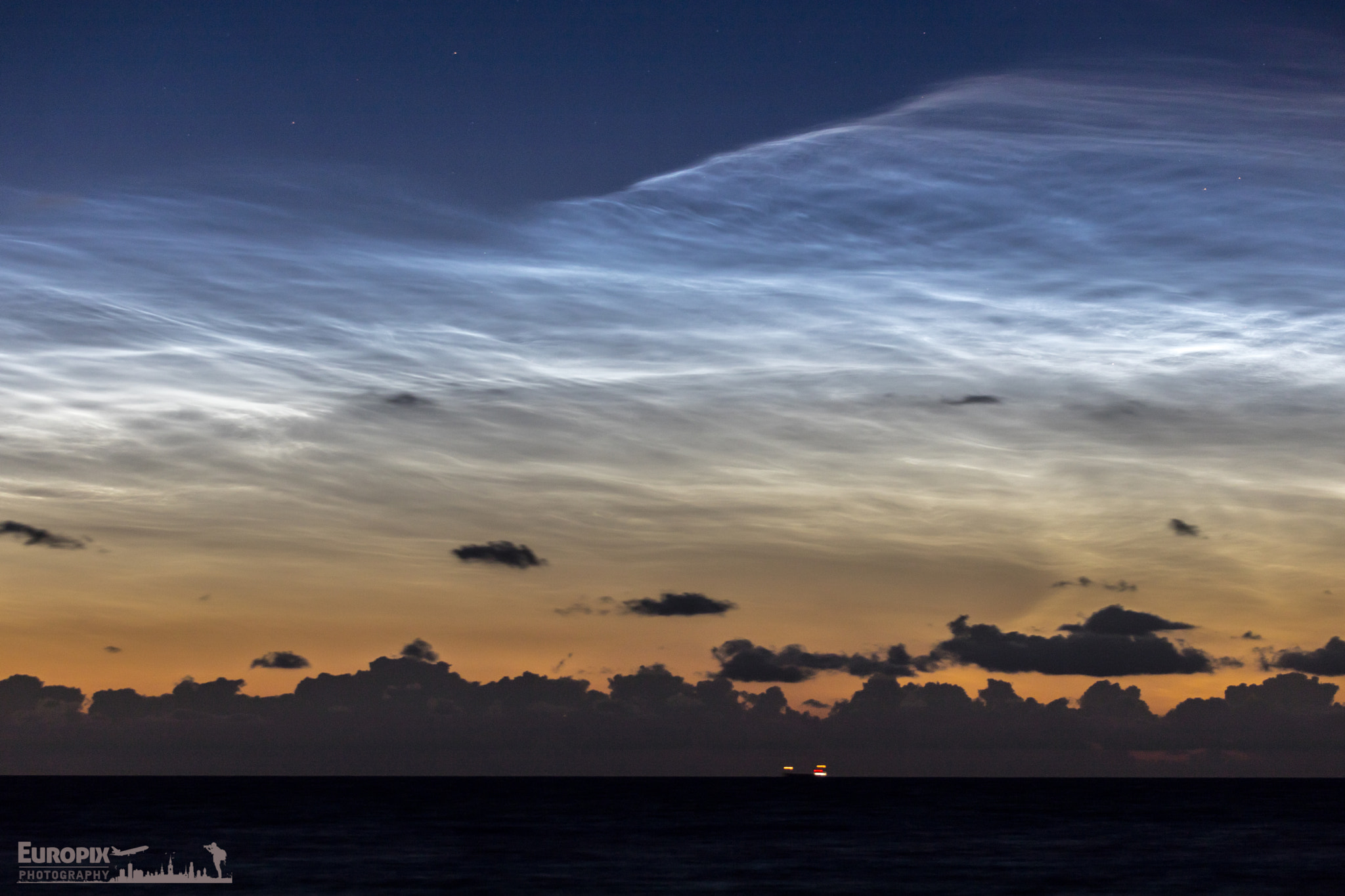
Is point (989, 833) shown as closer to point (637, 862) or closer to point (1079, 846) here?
point (1079, 846)

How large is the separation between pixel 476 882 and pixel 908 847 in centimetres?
6217

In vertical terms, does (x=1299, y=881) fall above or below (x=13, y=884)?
below

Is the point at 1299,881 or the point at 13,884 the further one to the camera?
the point at 1299,881

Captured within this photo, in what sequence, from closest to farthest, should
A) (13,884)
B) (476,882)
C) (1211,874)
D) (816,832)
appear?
(13,884), (476,882), (1211,874), (816,832)

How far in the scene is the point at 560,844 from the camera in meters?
151

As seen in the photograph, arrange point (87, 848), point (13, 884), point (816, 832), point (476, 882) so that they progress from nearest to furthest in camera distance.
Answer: point (13, 884), point (476, 882), point (87, 848), point (816, 832)

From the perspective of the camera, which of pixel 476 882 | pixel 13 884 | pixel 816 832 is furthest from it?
pixel 816 832

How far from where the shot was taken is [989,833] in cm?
17388

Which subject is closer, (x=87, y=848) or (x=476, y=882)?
(x=476, y=882)

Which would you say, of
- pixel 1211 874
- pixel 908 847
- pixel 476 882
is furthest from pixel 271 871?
pixel 1211 874

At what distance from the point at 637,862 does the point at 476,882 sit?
2307 centimetres

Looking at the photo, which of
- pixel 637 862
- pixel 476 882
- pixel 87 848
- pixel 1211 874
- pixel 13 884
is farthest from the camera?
pixel 87 848

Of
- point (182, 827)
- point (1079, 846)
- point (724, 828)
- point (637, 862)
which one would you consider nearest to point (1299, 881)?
point (1079, 846)

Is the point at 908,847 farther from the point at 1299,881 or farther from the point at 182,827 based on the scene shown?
the point at 182,827
